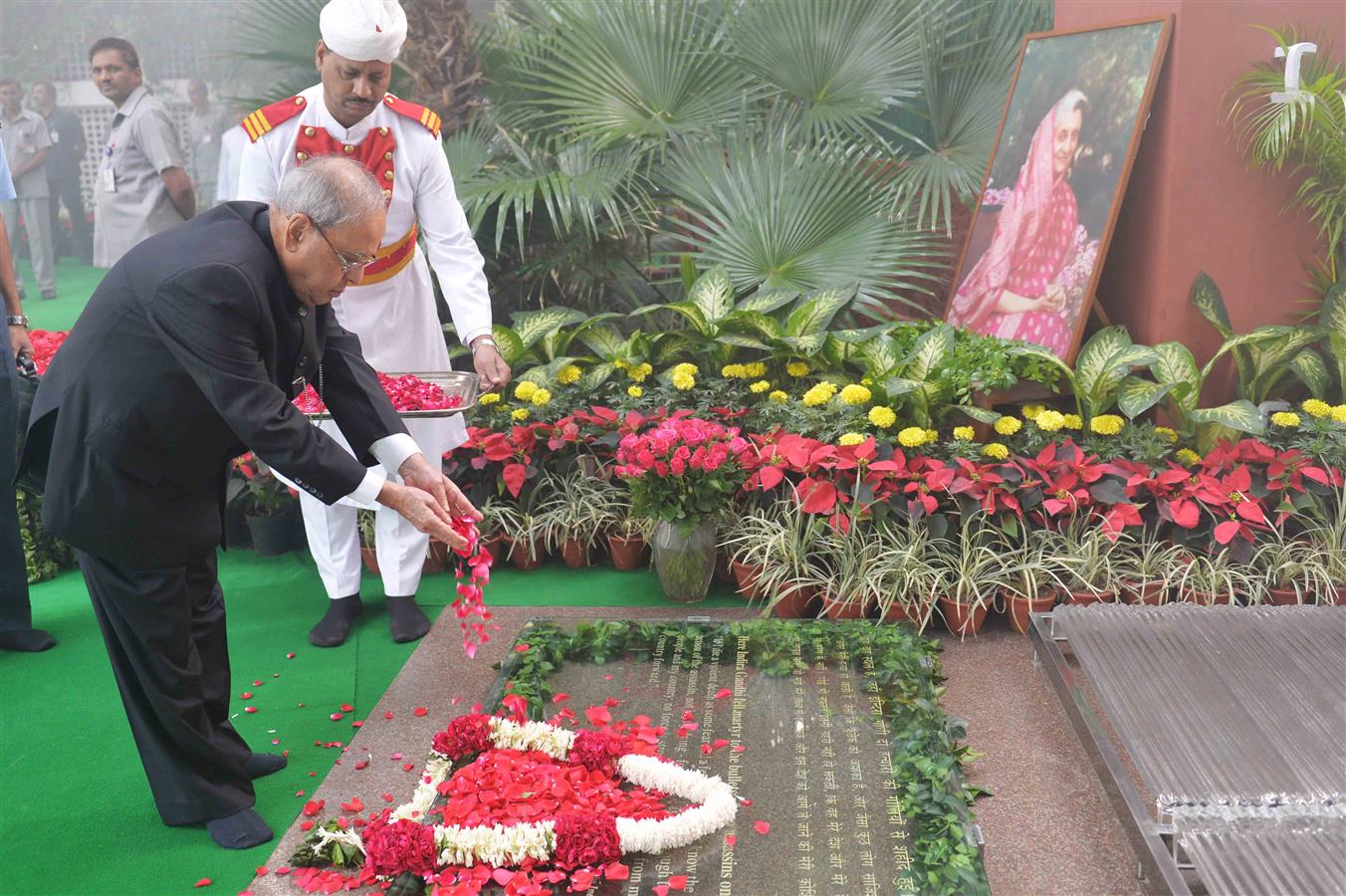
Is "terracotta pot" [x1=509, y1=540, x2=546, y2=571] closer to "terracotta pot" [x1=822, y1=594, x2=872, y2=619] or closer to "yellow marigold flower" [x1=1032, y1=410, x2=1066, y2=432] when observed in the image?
"terracotta pot" [x1=822, y1=594, x2=872, y2=619]

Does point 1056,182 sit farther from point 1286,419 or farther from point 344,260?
point 344,260

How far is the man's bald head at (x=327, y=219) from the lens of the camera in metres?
2.23

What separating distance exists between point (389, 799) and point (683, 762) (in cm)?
70

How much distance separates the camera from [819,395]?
4004 mm

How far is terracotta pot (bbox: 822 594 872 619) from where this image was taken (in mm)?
3602

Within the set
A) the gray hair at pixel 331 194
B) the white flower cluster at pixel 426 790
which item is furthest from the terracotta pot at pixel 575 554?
the gray hair at pixel 331 194

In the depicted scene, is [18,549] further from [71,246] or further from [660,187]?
[660,187]

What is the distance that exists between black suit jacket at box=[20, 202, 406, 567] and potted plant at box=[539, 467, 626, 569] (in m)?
1.88

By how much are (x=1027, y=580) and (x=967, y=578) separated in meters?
0.18

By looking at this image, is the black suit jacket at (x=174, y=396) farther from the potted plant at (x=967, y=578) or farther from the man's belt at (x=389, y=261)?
the potted plant at (x=967, y=578)

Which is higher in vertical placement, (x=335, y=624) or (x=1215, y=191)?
(x=1215, y=191)

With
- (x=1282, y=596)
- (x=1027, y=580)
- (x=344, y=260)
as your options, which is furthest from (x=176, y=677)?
(x=1282, y=596)

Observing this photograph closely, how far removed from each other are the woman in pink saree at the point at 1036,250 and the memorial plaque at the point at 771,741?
70.7 inches

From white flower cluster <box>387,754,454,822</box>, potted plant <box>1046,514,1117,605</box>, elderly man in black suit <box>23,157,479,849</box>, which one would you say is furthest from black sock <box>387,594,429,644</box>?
potted plant <box>1046,514,1117,605</box>
